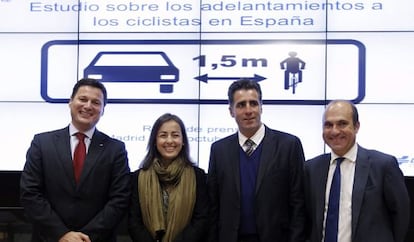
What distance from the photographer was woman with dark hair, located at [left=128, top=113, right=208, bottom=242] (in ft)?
9.71

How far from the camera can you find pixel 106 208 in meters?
2.99

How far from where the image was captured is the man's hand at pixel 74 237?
286 centimetres

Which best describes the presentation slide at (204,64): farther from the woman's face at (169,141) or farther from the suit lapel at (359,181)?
the suit lapel at (359,181)

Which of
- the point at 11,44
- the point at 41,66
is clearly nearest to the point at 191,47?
the point at 41,66

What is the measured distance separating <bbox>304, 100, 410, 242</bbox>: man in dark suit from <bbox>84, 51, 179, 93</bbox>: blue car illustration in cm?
219

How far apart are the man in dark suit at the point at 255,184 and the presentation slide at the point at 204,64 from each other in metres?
1.51

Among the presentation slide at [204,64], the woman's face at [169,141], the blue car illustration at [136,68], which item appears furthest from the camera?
the blue car illustration at [136,68]

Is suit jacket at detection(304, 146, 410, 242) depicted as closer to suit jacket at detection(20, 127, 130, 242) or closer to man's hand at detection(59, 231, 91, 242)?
suit jacket at detection(20, 127, 130, 242)

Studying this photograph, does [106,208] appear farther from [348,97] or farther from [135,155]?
[348,97]

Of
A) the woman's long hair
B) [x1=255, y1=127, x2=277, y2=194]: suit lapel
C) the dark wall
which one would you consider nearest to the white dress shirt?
[x1=255, y1=127, x2=277, y2=194]: suit lapel

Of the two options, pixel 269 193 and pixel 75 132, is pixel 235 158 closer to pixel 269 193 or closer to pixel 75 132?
pixel 269 193

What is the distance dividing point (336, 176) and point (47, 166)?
176cm

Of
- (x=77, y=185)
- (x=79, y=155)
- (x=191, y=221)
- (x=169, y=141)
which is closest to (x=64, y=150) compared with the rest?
(x=79, y=155)

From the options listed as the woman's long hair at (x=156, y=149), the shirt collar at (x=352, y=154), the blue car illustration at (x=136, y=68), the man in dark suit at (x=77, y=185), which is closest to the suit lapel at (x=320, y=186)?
the shirt collar at (x=352, y=154)
